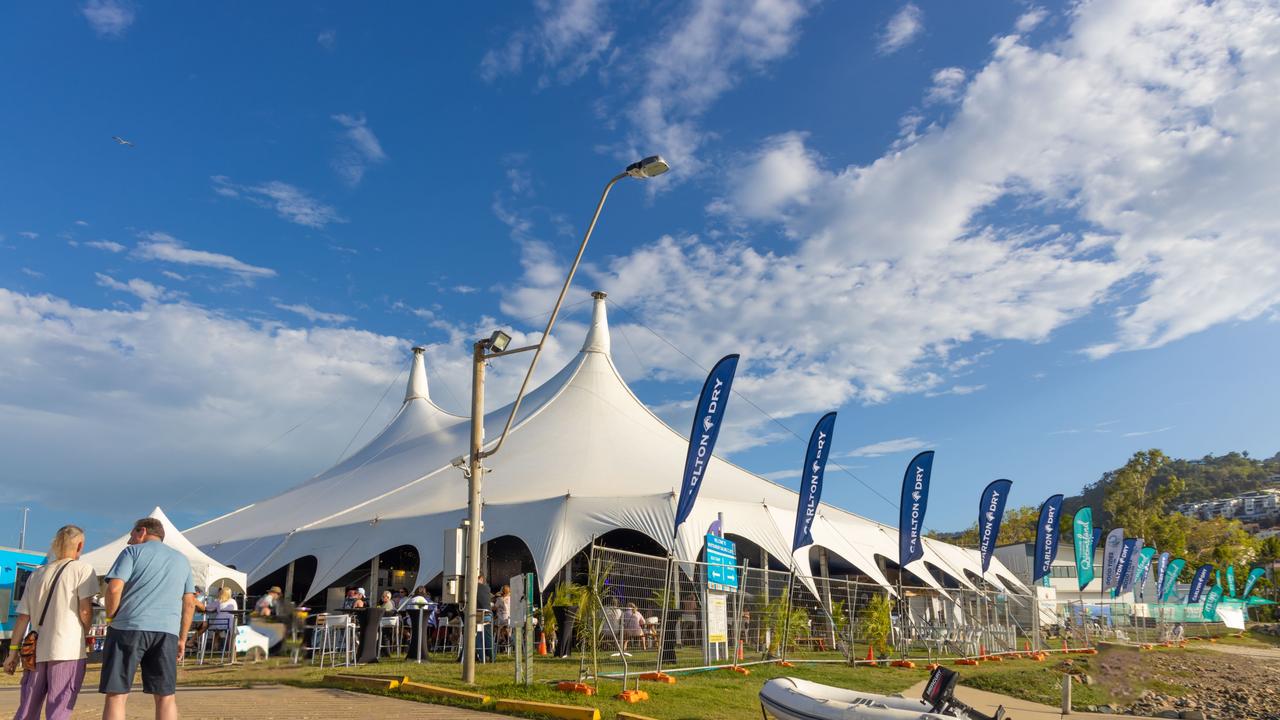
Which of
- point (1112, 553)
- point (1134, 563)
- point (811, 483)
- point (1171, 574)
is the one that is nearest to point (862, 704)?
point (811, 483)

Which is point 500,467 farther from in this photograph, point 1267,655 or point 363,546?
point 1267,655

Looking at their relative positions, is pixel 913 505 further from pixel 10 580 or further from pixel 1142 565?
pixel 1142 565

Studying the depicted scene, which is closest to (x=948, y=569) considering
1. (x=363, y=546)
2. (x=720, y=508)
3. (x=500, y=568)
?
(x=720, y=508)

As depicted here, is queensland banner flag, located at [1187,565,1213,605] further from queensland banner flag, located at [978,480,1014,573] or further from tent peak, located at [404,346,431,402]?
tent peak, located at [404,346,431,402]

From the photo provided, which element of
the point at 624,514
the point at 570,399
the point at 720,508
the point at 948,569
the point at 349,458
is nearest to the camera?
the point at 624,514

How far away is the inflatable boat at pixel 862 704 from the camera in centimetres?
720

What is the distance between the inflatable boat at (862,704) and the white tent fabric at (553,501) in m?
9.46

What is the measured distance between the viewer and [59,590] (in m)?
4.98

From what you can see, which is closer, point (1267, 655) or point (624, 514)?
point (624, 514)

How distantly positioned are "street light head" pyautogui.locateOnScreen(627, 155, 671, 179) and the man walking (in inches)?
238

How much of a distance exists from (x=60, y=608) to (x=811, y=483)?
12.5 meters

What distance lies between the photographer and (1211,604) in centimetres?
4034

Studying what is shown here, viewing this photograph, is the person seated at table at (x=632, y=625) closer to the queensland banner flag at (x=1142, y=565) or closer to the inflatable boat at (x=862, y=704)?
the inflatable boat at (x=862, y=704)

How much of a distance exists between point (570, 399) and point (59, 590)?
67.3 feet
